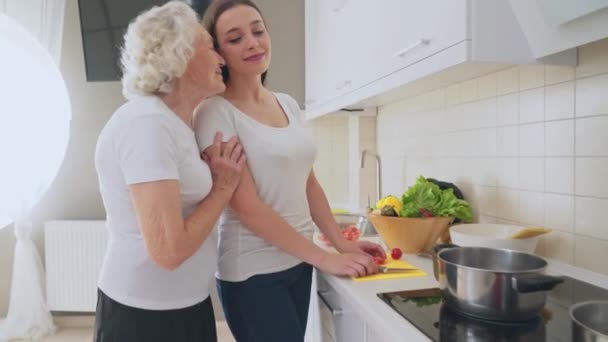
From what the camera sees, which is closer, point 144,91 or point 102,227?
point 144,91

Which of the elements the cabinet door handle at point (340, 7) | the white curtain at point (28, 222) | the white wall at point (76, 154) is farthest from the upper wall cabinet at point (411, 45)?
the white curtain at point (28, 222)

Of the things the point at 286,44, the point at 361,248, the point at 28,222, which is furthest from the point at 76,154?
the point at 361,248

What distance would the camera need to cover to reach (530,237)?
1.13m

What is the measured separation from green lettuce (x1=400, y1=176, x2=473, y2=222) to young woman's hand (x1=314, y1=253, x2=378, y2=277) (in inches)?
12.1

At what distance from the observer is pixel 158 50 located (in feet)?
3.33

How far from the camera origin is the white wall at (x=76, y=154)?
108 inches

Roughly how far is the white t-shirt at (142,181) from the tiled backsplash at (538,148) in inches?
35.1

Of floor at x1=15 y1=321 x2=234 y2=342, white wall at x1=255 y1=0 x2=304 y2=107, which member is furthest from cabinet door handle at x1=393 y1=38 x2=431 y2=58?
floor at x1=15 y1=321 x2=234 y2=342

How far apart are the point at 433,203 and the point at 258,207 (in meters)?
0.61

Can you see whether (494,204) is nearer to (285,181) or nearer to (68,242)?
(285,181)

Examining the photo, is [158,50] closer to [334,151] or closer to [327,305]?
[327,305]

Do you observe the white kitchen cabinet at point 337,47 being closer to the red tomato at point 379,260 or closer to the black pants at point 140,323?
the red tomato at point 379,260

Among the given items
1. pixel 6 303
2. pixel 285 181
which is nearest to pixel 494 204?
pixel 285 181

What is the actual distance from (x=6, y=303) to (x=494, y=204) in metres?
2.94
